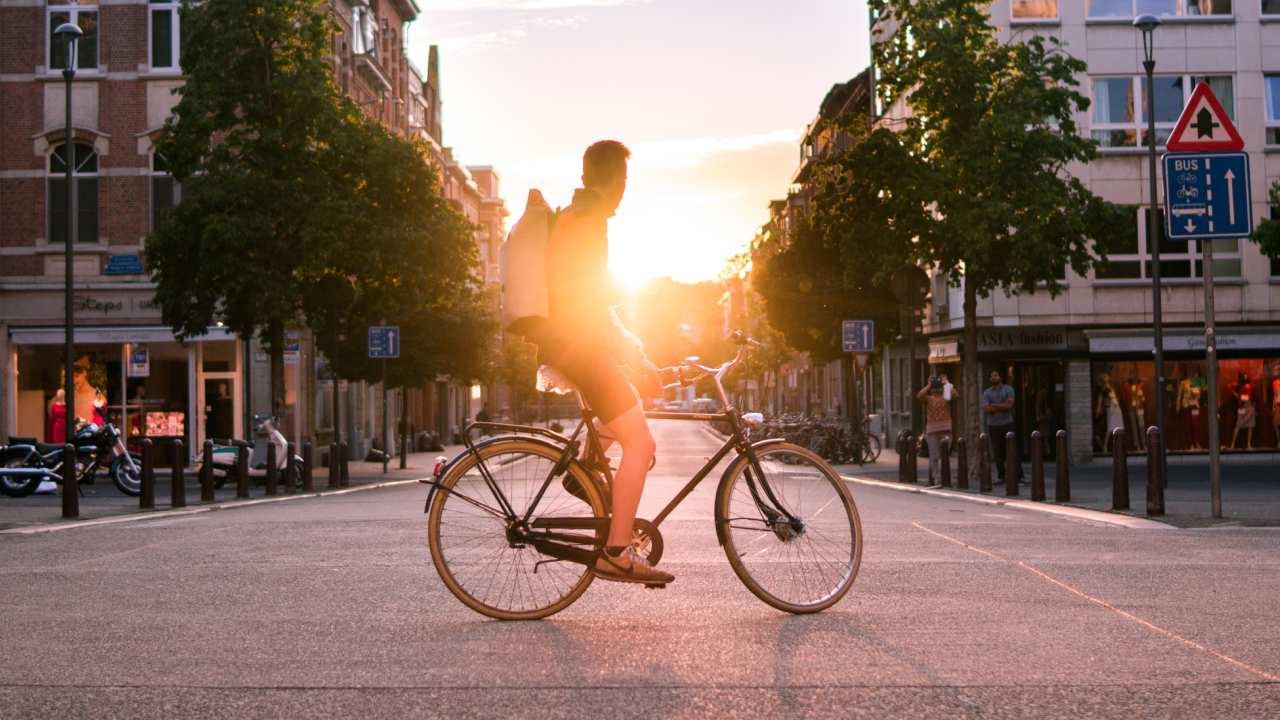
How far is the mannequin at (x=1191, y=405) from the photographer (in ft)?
129

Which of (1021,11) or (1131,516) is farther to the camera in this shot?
(1021,11)

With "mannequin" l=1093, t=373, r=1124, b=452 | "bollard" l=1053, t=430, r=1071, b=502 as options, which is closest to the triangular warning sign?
"bollard" l=1053, t=430, r=1071, b=502

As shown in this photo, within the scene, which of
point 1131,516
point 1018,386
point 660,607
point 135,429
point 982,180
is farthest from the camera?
point 1018,386

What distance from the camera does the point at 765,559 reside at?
21.6 ft

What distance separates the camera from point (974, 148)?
86.5ft

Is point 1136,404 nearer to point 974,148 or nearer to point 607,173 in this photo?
point 974,148

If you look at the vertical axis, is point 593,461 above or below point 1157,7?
below

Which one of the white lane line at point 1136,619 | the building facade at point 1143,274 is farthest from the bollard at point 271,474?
the building facade at point 1143,274

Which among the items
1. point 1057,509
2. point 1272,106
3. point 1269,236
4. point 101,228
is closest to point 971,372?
point 1269,236

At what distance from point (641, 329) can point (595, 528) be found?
37.3 inches

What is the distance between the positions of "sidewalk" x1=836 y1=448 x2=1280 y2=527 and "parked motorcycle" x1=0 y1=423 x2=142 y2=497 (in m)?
12.9

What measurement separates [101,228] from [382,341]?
38.3ft

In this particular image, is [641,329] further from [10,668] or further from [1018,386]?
[1018,386]

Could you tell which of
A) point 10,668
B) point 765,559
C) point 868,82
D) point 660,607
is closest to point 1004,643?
point 765,559
